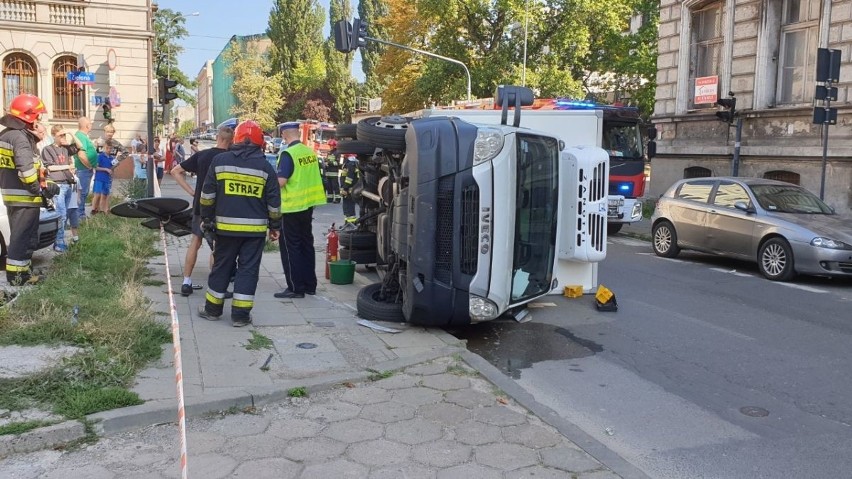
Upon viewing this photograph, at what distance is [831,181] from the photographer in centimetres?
1711

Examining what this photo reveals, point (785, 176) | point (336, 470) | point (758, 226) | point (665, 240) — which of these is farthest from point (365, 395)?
point (785, 176)

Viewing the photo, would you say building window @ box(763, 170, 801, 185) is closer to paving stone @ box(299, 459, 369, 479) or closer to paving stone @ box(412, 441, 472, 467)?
paving stone @ box(412, 441, 472, 467)

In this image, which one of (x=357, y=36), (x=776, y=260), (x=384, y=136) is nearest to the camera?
(x=384, y=136)

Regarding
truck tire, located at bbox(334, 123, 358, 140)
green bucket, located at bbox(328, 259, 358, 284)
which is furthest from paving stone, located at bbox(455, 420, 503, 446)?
truck tire, located at bbox(334, 123, 358, 140)

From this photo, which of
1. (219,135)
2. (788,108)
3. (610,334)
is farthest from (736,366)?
(788,108)

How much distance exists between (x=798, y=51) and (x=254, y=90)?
4791cm

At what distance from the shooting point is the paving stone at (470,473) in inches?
Result: 157

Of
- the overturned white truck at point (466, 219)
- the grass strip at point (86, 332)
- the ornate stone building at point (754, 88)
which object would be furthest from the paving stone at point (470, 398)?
the ornate stone building at point (754, 88)

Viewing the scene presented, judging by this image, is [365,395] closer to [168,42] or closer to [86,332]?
[86,332]

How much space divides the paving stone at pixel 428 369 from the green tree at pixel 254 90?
54960 mm

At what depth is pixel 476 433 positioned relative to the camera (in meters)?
4.59

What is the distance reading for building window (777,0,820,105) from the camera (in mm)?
18375

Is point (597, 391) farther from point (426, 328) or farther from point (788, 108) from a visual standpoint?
point (788, 108)

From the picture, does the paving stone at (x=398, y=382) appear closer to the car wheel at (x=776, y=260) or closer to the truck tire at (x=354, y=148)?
the truck tire at (x=354, y=148)
